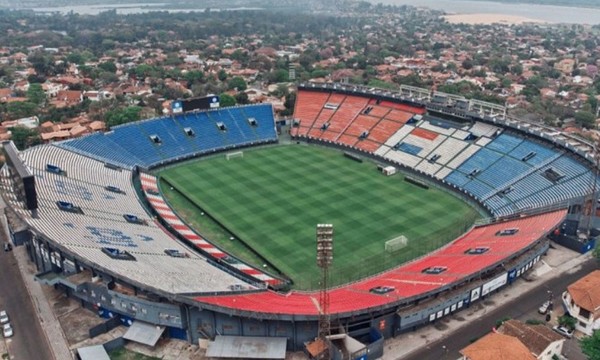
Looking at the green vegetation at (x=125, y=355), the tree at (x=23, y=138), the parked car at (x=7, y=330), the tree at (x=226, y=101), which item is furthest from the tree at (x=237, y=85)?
the green vegetation at (x=125, y=355)

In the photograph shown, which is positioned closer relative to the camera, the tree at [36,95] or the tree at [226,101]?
the tree at [226,101]

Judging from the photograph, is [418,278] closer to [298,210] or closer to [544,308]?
[544,308]

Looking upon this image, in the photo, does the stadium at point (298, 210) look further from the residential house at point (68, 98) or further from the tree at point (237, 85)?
the residential house at point (68, 98)

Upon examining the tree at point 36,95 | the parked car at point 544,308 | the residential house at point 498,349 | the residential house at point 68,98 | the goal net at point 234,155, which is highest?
the tree at point 36,95

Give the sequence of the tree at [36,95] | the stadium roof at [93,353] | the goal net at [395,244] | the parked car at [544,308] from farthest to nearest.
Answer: the tree at [36,95], the goal net at [395,244], the parked car at [544,308], the stadium roof at [93,353]

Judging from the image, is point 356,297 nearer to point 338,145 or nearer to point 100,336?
point 100,336

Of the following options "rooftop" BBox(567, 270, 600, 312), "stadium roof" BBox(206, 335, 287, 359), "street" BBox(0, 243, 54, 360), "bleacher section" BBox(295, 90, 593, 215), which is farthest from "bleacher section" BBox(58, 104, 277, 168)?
"rooftop" BBox(567, 270, 600, 312)

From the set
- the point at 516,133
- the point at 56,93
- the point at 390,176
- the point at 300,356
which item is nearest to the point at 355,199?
the point at 390,176
